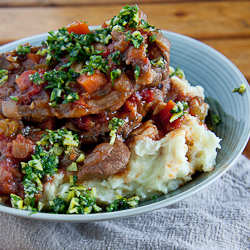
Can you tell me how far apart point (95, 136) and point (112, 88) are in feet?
2.37

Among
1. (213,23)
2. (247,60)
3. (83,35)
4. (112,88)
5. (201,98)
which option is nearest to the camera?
(112,88)

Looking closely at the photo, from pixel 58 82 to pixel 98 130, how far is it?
0.86 metres

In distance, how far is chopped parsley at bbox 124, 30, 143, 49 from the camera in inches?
172

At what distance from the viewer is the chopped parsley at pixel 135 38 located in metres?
4.38

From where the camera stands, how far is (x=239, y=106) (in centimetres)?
525

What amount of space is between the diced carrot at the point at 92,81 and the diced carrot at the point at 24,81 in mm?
791

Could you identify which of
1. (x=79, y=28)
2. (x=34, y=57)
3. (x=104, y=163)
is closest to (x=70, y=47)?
(x=79, y=28)

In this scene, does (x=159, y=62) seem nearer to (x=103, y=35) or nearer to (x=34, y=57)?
(x=103, y=35)

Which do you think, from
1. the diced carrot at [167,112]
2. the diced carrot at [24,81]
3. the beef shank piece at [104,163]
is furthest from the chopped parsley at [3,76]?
the diced carrot at [167,112]

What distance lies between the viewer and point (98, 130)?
15.2 ft

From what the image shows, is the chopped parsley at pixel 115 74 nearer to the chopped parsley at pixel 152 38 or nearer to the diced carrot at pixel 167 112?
the chopped parsley at pixel 152 38

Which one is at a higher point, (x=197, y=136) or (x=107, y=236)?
(x=197, y=136)

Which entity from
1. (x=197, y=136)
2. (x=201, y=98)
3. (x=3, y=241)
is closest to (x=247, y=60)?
(x=201, y=98)

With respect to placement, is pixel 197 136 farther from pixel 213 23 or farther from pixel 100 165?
pixel 213 23
